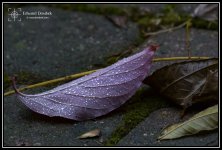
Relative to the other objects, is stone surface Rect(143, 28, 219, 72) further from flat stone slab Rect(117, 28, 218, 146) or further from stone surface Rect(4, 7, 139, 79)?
stone surface Rect(4, 7, 139, 79)

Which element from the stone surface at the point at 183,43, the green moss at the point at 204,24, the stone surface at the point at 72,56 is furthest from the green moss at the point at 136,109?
the green moss at the point at 204,24

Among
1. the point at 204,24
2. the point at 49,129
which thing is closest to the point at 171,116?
the point at 49,129

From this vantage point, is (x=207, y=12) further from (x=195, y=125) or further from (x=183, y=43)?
(x=195, y=125)

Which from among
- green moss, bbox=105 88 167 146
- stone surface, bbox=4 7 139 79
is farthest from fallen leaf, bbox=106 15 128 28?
green moss, bbox=105 88 167 146

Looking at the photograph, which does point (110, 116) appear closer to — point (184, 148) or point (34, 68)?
point (184, 148)

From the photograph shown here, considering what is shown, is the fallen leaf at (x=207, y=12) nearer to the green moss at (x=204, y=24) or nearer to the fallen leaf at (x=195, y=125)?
the green moss at (x=204, y=24)

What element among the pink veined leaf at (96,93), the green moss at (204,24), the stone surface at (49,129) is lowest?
the stone surface at (49,129)
